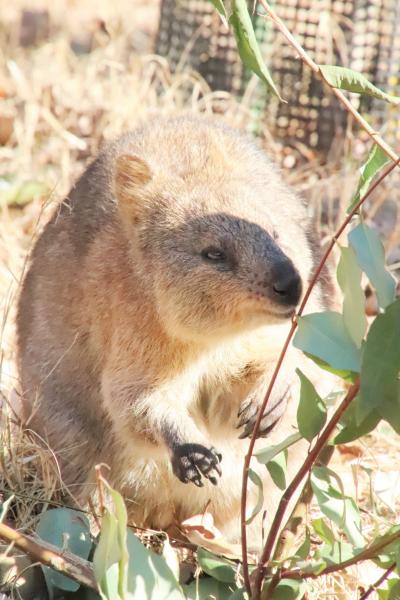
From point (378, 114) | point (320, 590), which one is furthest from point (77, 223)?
point (378, 114)

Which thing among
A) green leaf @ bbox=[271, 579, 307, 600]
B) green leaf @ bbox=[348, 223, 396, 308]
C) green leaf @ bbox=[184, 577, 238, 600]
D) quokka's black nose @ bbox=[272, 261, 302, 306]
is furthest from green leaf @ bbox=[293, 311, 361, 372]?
green leaf @ bbox=[184, 577, 238, 600]

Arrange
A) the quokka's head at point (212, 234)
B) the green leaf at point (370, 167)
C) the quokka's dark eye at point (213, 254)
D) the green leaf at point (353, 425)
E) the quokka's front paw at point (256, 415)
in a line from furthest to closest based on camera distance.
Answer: the quokka's front paw at point (256, 415) < the quokka's dark eye at point (213, 254) < the quokka's head at point (212, 234) < the green leaf at point (370, 167) < the green leaf at point (353, 425)

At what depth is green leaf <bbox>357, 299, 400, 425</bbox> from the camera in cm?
271

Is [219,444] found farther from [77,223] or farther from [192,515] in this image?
[77,223]

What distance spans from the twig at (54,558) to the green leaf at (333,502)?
2.48 ft

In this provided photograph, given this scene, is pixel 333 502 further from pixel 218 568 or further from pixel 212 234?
pixel 212 234

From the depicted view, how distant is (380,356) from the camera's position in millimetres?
2715

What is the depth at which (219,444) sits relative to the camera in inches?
174

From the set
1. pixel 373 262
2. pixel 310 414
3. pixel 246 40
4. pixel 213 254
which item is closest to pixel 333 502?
pixel 310 414

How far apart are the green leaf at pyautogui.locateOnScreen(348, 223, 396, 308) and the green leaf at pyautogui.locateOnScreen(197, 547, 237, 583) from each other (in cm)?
125

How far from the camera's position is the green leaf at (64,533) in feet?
11.0

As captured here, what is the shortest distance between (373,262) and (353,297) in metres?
0.12

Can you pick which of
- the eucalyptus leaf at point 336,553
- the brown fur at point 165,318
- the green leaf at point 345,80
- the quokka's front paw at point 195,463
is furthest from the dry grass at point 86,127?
the green leaf at point 345,80

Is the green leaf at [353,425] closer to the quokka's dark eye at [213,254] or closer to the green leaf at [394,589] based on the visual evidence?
the green leaf at [394,589]
